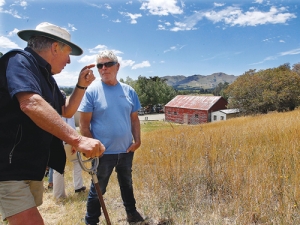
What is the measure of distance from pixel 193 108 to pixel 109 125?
127 ft

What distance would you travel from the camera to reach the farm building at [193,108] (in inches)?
1532

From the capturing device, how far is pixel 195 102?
4153 centimetres

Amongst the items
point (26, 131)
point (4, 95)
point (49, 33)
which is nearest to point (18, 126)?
point (26, 131)

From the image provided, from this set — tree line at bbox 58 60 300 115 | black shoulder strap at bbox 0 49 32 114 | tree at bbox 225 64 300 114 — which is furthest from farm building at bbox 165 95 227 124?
black shoulder strap at bbox 0 49 32 114

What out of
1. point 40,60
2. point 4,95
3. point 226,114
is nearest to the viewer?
point 4,95

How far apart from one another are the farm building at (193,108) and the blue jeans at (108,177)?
113ft

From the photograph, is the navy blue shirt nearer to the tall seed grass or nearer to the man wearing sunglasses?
the man wearing sunglasses

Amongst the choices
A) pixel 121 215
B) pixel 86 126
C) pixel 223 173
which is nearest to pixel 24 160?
pixel 86 126

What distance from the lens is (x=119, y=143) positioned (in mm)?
2635

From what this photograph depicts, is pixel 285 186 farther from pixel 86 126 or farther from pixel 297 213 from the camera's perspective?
pixel 86 126

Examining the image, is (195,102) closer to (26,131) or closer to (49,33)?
(49,33)

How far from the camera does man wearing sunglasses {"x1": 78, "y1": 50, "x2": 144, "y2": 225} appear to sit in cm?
259

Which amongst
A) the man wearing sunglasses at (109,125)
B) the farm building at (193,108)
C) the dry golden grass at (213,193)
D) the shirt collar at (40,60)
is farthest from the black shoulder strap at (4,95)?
the farm building at (193,108)

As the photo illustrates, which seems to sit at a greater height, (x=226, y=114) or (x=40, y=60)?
(x=40, y=60)
